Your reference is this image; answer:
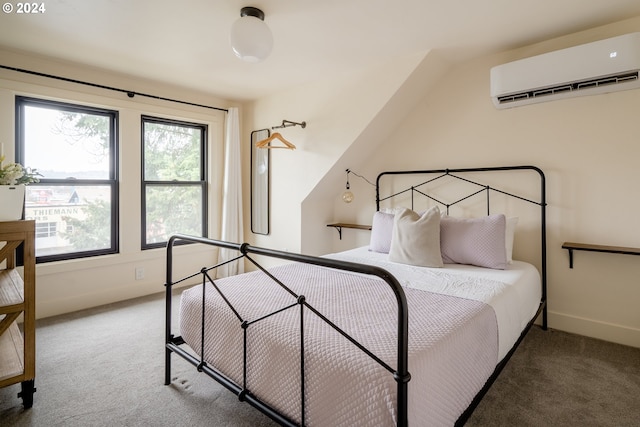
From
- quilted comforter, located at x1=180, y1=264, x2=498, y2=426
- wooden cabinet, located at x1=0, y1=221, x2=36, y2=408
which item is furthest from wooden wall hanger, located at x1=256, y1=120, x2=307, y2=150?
wooden cabinet, located at x1=0, y1=221, x2=36, y2=408

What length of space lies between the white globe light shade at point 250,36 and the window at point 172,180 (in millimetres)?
1993

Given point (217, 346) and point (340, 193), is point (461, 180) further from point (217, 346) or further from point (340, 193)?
point (217, 346)

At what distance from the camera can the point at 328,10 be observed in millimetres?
2098

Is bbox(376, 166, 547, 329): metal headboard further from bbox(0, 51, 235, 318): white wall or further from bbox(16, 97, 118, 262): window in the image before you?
bbox(16, 97, 118, 262): window

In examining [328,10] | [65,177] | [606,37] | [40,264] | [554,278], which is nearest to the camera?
[328,10]

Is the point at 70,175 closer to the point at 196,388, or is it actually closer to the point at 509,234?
the point at 196,388

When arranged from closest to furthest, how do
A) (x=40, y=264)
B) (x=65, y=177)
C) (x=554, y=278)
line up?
(x=554, y=278) < (x=40, y=264) < (x=65, y=177)

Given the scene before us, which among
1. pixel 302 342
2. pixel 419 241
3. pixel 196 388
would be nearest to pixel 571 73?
pixel 419 241

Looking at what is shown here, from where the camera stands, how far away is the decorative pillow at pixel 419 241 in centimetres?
238

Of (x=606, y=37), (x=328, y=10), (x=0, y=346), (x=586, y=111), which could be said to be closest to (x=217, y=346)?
(x=0, y=346)

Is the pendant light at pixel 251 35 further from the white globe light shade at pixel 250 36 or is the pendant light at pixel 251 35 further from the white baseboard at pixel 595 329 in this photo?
the white baseboard at pixel 595 329

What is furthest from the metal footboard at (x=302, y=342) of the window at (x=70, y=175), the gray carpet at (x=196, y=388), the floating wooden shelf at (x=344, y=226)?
the floating wooden shelf at (x=344, y=226)

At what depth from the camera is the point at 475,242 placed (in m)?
2.39

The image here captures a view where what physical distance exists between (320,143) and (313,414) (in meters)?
2.68
